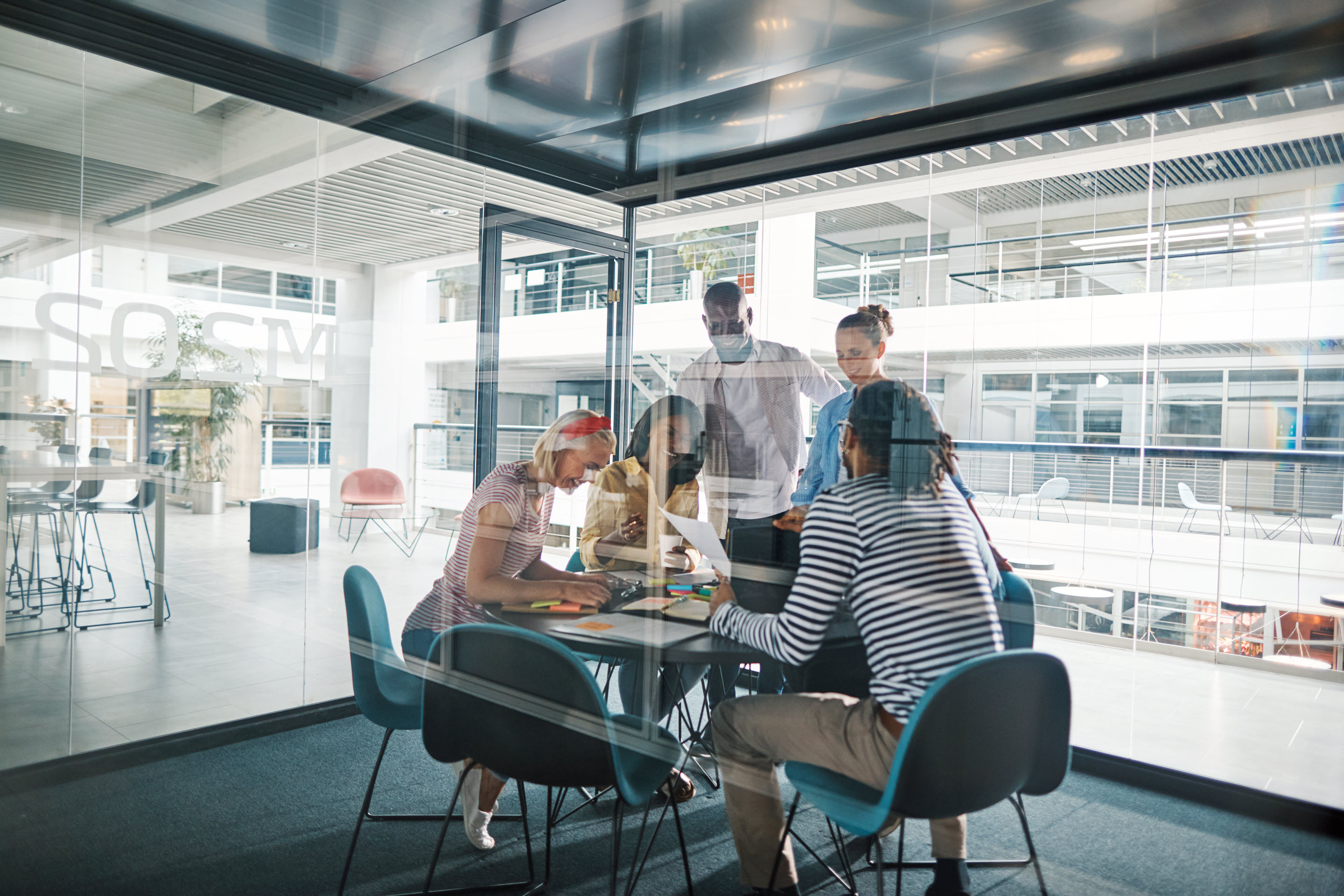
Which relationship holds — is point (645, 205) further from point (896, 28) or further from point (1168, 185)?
point (1168, 185)

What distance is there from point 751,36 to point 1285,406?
1.97 m

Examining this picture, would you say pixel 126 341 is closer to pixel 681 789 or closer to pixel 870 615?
pixel 681 789

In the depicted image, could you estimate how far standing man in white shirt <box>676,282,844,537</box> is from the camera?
2.54m

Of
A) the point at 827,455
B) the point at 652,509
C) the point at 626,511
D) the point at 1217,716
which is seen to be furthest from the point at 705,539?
the point at 1217,716

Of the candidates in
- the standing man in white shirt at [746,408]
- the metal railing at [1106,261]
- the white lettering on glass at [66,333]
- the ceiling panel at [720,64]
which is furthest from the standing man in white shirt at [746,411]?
the white lettering on glass at [66,333]

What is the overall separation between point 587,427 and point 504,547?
546mm

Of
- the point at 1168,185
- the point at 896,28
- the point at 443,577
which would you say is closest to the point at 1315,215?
the point at 1168,185

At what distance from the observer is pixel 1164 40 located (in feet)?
8.14

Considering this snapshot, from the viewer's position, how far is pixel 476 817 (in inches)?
108

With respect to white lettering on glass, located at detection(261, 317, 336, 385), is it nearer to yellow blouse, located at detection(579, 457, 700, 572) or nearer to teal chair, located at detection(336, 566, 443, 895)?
teal chair, located at detection(336, 566, 443, 895)

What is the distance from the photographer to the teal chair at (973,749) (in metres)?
1.83

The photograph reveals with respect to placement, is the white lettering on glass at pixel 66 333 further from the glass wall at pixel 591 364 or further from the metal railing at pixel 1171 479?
the metal railing at pixel 1171 479

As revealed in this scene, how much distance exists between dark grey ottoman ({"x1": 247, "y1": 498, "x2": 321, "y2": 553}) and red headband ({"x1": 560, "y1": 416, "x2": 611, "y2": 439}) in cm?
151

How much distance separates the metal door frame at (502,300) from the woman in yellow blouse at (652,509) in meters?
0.12
